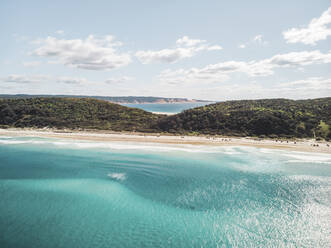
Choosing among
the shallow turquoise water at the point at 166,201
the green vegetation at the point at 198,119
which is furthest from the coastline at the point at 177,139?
the shallow turquoise water at the point at 166,201

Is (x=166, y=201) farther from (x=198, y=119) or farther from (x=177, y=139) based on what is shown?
(x=198, y=119)

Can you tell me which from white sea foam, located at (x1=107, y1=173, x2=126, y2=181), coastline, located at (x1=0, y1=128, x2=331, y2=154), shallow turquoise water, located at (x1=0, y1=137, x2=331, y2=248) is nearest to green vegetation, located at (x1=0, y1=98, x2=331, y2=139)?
coastline, located at (x1=0, y1=128, x2=331, y2=154)

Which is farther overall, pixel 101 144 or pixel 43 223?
pixel 101 144

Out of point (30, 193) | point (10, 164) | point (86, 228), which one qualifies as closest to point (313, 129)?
point (86, 228)

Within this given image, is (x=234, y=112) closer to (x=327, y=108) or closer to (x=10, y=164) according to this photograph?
(x=327, y=108)

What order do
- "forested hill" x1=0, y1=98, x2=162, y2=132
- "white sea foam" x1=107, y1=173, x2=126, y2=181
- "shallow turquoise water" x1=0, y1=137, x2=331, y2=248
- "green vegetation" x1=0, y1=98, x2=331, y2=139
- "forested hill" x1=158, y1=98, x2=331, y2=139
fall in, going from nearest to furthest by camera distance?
"shallow turquoise water" x1=0, y1=137, x2=331, y2=248 < "white sea foam" x1=107, y1=173, x2=126, y2=181 < "forested hill" x1=158, y1=98, x2=331, y2=139 < "green vegetation" x1=0, y1=98, x2=331, y2=139 < "forested hill" x1=0, y1=98, x2=162, y2=132

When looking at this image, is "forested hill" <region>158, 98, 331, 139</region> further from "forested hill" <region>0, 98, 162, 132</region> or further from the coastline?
"forested hill" <region>0, 98, 162, 132</region>
